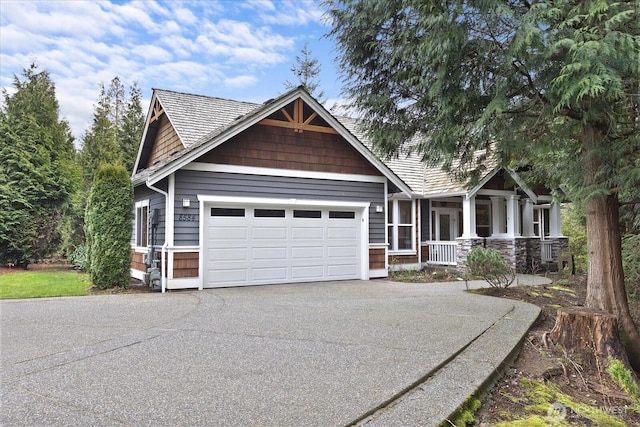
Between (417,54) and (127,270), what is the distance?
26.7 ft

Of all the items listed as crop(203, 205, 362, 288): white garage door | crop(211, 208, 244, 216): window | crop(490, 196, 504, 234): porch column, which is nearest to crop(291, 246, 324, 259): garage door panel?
crop(203, 205, 362, 288): white garage door

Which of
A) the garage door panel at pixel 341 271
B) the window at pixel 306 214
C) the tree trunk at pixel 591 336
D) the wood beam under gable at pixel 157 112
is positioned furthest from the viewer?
the wood beam under gable at pixel 157 112

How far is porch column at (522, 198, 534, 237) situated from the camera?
15.7 meters

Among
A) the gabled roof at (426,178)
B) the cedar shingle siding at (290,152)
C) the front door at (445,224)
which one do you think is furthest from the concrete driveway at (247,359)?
the front door at (445,224)

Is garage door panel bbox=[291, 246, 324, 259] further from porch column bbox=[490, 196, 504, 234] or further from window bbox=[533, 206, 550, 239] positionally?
window bbox=[533, 206, 550, 239]

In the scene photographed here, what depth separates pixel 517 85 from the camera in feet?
17.9

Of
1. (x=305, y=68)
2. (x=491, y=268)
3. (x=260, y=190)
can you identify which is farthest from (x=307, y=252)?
(x=305, y=68)

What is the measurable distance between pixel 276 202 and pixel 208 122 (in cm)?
465

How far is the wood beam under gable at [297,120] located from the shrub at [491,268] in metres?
5.40

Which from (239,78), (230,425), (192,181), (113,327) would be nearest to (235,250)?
(192,181)

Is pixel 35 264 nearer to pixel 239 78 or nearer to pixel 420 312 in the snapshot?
pixel 239 78

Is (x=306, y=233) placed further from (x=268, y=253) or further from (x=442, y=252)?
(x=442, y=252)

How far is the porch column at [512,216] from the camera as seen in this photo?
1456 cm

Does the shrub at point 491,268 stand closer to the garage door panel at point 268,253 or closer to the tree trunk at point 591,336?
the tree trunk at point 591,336
